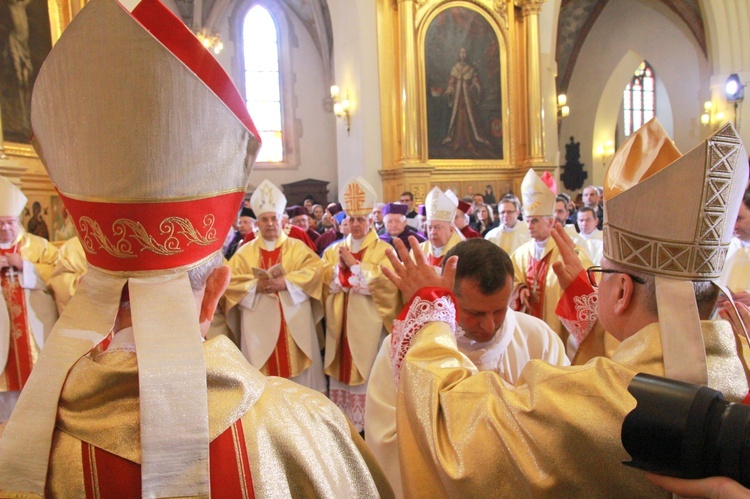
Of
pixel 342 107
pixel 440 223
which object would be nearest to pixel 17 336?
pixel 440 223

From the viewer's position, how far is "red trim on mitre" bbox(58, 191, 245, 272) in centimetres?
117

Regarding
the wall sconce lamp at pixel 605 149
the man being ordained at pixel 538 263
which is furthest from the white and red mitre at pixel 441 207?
the wall sconce lamp at pixel 605 149

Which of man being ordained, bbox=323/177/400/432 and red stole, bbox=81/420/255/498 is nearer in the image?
red stole, bbox=81/420/255/498

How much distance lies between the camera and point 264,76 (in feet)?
62.0

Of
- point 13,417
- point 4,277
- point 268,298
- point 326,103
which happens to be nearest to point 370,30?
point 326,103

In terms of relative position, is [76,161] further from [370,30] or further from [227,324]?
[370,30]

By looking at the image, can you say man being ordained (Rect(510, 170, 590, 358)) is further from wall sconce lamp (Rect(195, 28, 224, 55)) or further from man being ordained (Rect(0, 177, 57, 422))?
wall sconce lamp (Rect(195, 28, 224, 55))

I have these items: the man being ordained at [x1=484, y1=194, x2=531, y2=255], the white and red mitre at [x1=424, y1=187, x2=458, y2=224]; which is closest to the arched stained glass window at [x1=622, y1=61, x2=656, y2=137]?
the man being ordained at [x1=484, y1=194, x2=531, y2=255]

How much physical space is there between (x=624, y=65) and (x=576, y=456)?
21524 millimetres

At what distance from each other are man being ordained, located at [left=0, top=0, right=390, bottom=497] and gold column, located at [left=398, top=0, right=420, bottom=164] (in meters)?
11.7

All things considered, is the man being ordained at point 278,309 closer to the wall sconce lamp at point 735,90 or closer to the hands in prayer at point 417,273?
the hands in prayer at point 417,273

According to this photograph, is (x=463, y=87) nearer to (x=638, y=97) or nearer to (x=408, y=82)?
(x=408, y=82)

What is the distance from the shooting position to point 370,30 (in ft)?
41.7

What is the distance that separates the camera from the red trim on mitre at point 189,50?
1.24m
